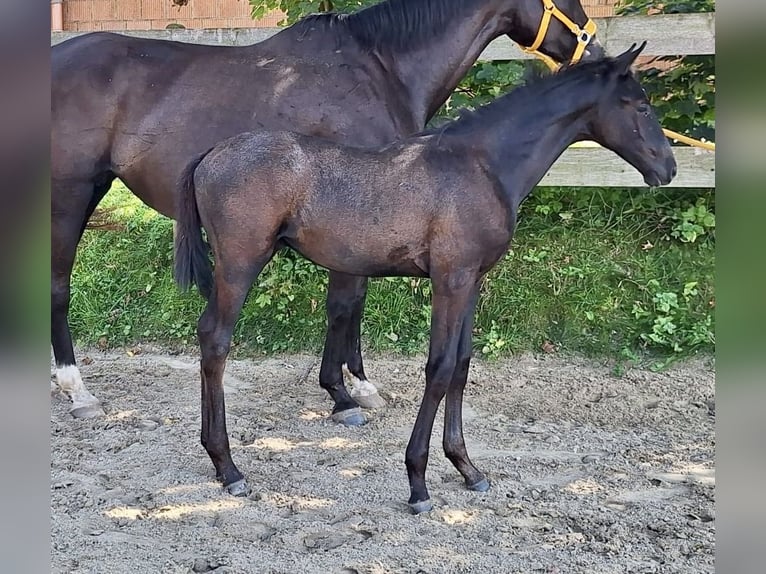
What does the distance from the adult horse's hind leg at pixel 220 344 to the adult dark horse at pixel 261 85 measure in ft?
2.86

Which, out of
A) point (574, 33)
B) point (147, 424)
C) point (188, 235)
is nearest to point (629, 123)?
point (574, 33)

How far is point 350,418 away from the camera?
13.3 feet

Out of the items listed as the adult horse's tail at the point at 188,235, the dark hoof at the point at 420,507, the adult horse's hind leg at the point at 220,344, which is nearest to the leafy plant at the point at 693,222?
the dark hoof at the point at 420,507

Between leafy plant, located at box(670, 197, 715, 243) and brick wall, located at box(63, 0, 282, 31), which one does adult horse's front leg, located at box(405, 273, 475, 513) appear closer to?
leafy plant, located at box(670, 197, 715, 243)

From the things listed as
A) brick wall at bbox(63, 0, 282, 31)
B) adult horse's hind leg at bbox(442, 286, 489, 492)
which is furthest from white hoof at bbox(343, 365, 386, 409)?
brick wall at bbox(63, 0, 282, 31)

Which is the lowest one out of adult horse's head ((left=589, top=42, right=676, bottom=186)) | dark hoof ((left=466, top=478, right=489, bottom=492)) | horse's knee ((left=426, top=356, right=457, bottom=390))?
dark hoof ((left=466, top=478, right=489, bottom=492))

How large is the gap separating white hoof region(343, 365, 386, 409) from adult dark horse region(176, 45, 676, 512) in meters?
1.32

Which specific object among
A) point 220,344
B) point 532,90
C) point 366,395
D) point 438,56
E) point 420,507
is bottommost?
point 420,507

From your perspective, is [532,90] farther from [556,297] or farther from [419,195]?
[556,297]

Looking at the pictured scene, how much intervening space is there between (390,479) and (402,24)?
2.16m

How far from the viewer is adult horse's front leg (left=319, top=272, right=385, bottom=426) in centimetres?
404

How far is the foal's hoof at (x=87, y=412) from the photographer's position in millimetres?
4082

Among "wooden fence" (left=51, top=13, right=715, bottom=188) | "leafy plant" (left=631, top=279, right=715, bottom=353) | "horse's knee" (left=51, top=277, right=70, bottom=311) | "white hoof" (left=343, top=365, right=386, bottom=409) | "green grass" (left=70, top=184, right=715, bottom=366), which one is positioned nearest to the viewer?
"horse's knee" (left=51, top=277, right=70, bottom=311)

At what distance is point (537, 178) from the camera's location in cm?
305
